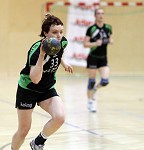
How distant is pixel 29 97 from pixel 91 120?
3.64 m

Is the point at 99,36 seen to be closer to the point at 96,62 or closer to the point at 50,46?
the point at 96,62

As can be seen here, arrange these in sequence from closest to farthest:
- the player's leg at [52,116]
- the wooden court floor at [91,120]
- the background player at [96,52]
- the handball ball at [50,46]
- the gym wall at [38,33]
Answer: the handball ball at [50,46], the player's leg at [52,116], the wooden court floor at [91,120], the background player at [96,52], the gym wall at [38,33]

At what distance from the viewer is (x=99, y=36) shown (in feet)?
32.0

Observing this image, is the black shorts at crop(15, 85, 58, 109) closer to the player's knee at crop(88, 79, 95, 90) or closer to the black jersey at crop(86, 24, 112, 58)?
the player's knee at crop(88, 79, 95, 90)

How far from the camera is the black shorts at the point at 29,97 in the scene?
5148 mm

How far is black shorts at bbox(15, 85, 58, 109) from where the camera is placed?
5.15 meters

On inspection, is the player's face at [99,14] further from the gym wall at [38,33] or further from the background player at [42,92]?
the gym wall at [38,33]

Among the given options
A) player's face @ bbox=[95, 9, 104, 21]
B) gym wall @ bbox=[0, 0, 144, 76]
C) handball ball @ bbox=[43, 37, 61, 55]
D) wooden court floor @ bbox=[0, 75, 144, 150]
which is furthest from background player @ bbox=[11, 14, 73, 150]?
gym wall @ bbox=[0, 0, 144, 76]

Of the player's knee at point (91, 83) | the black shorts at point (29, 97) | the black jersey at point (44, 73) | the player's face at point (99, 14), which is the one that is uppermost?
the player's face at point (99, 14)

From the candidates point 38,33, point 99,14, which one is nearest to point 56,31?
point 99,14

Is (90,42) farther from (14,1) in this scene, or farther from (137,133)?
(14,1)

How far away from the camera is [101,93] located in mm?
13016

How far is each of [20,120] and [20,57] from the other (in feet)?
37.7

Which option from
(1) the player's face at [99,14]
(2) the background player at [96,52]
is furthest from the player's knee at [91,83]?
(1) the player's face at [99,14]
